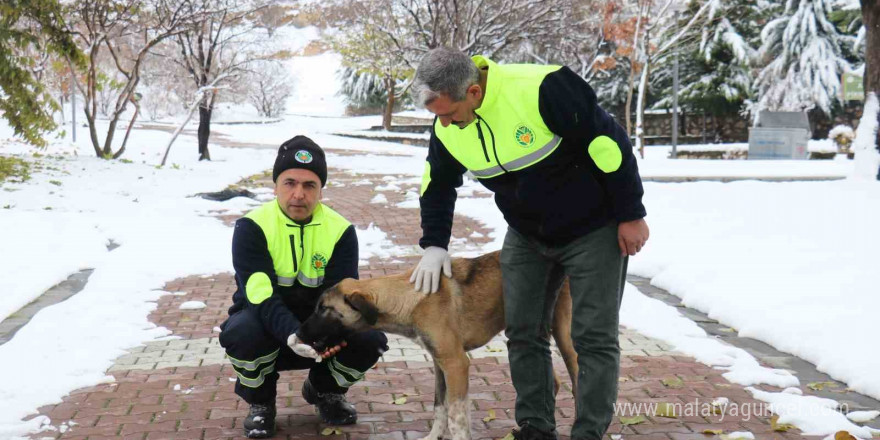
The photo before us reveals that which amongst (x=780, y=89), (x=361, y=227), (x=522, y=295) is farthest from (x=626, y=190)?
(x=780, y=89)

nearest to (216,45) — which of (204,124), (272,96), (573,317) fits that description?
(204,124)

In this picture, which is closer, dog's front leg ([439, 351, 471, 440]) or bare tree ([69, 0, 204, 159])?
dog's front leg ([439, 351, 471, 440])

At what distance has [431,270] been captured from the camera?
3691mm

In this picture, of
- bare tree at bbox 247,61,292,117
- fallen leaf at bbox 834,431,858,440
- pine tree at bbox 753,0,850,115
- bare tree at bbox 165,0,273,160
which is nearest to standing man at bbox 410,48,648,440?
fallen leaf at bbox 834,431,858,440

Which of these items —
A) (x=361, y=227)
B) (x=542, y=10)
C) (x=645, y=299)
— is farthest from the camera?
(x=542, y=10)

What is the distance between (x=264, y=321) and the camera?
3.95 metres

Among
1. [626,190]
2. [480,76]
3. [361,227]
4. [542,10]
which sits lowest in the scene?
[361,227]

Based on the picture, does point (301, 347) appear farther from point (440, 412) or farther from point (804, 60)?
point (804, 60)

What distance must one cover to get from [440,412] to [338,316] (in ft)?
2.31

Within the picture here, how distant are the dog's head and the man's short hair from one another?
883 mm

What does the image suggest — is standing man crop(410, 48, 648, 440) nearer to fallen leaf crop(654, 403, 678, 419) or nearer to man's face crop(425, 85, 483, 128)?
man's face crop(425, 85, 483, 128)

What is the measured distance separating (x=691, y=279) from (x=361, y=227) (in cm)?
534

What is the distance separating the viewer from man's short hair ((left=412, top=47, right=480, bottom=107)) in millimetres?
3246

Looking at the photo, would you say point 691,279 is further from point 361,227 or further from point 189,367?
point 361,227
